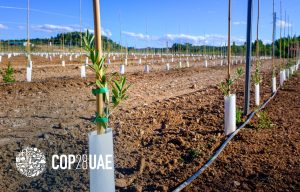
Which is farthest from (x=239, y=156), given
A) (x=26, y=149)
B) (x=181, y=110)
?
(x=181, y=110)

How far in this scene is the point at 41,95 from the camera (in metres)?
10.2

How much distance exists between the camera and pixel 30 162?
461 cm

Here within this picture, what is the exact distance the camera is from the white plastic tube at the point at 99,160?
269cm

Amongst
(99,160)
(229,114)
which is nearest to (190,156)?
(229,114)

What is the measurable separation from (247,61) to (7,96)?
20.7 ft

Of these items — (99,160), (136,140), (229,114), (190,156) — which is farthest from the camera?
(229,114)

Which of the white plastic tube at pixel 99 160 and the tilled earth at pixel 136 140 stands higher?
the white plastic tube at pixel 99 160

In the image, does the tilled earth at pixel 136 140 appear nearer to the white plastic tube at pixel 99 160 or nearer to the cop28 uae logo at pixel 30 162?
the cop28 uae logo at pixel 30 162

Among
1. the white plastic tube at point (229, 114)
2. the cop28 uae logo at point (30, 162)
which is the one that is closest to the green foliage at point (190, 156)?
the white plastic tube at point (229, 114)

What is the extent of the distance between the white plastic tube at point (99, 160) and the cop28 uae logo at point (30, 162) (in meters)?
1.71

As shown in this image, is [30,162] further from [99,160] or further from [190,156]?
[99,160]

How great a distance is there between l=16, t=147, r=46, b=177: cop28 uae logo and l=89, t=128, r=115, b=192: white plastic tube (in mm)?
1713

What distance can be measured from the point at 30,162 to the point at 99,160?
2.25m

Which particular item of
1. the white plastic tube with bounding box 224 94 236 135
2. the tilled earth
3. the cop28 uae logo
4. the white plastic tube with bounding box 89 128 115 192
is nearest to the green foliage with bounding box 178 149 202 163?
the tilled earth
